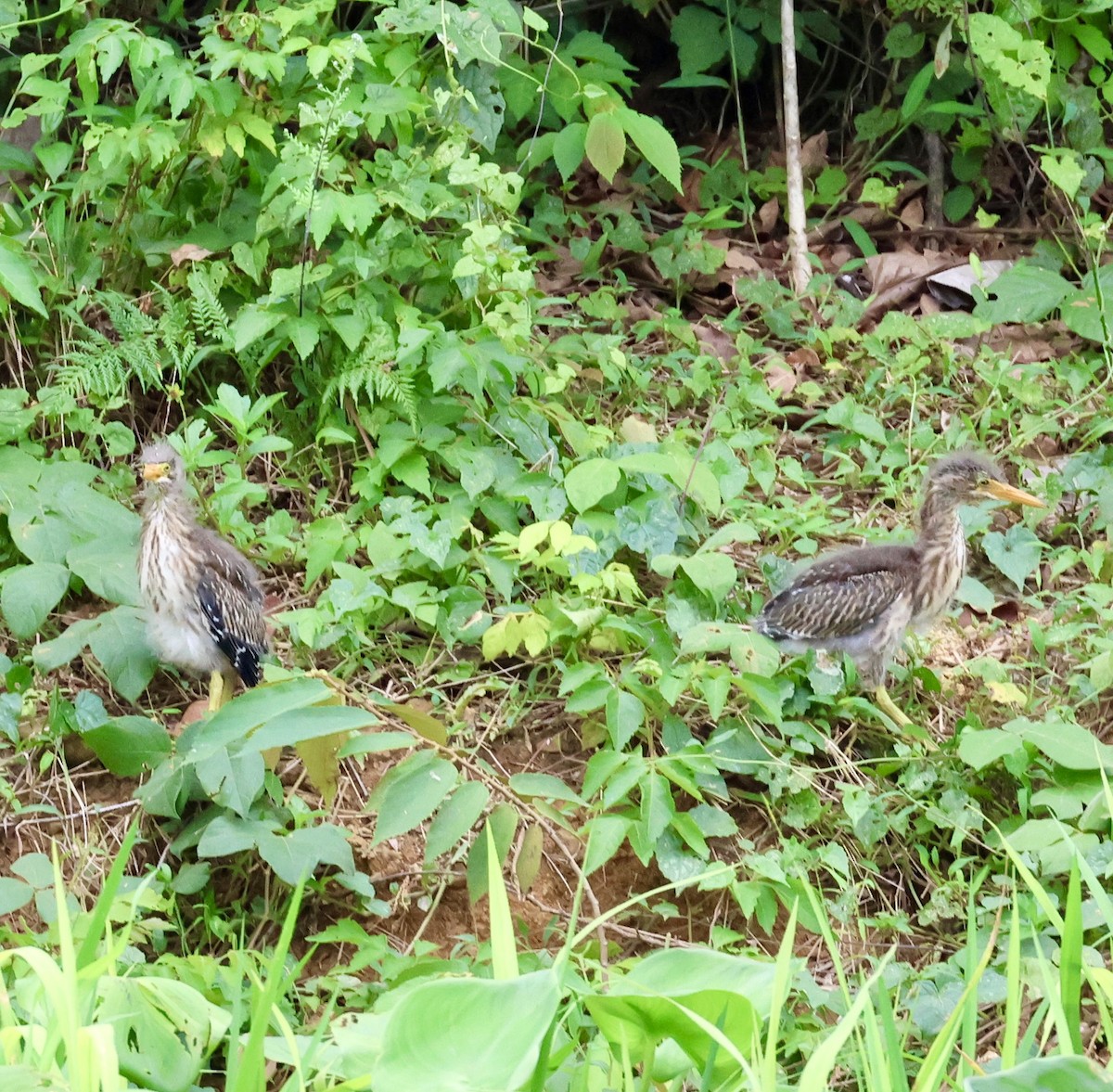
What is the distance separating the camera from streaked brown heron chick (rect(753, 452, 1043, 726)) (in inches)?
188

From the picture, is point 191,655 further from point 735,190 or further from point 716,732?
point 735,190

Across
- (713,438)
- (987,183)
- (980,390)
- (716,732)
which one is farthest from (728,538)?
(987,183)

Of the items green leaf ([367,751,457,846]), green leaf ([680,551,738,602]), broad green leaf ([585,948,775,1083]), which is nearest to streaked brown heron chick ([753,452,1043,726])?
green leaf ([680,551,738,602])

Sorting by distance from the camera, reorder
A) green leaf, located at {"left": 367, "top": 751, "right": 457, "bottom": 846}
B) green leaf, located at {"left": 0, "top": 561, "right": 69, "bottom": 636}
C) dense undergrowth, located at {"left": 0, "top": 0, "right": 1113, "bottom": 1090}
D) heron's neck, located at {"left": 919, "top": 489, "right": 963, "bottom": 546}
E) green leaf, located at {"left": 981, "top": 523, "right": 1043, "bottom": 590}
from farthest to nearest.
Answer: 1. green leaf, located at {"left": 981, "top": 523, "right": 1043, "bottom": 590}
2. heron's neck, located at {"left": 919, "top": 489, "right": 963, "bottom": 546}
3. green leaf, located at {"left": 0, "top": 561, "right": 69, "bottom": 636}
4. green leaf, located at {"left": 367, "top": 751, "right": 457, "bottom": 846}
5. dense undergrowth, located at {"left": 0, "top": 0, "right": 1113, "bottom": 1090}

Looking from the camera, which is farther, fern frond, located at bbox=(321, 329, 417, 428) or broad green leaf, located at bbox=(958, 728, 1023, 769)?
fern frond, located at bbox=(321, 329, 417, 428)

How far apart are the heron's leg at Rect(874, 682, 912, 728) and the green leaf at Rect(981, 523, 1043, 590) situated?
0.84 metres

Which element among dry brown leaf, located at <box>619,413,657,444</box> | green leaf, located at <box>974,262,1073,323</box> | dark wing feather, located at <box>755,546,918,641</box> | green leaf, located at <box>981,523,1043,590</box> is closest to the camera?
dark wing feather, located at <box>755,546,918,641</box>

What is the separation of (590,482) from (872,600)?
0.99m

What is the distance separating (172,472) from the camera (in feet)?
15.5

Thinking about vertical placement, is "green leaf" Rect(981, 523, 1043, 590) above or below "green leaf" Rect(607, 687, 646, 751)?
below

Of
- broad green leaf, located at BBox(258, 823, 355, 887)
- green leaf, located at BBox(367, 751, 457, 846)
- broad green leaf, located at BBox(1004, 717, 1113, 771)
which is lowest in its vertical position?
broad green leaf, located at BBox(1004, 717, 1113, 771)

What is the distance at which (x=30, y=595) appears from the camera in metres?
4.26

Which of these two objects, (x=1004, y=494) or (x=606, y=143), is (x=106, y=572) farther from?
(x=1004, y=494)

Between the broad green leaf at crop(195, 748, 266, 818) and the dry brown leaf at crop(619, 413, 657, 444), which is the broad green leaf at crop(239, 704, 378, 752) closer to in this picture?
the broad green leaf at crop(195, 748, 266, 818)
